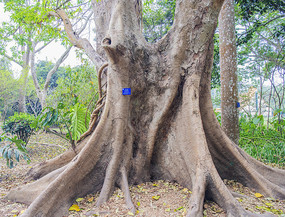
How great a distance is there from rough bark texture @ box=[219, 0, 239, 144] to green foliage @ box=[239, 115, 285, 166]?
32.5 inches

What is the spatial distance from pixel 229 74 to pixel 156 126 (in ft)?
9.26

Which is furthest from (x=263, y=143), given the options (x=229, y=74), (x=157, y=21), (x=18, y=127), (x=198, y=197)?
(x=157, y=21)

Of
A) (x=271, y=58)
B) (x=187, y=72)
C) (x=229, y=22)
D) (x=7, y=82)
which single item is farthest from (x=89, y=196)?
(x=7, y=82)

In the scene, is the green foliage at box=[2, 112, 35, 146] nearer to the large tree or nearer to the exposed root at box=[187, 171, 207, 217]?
the large tree

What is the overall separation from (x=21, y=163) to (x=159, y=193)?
167 inches

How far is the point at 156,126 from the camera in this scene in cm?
349

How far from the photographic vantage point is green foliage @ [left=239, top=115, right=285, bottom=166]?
521 centimetres

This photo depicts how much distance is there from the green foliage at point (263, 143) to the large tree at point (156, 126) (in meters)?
1.72

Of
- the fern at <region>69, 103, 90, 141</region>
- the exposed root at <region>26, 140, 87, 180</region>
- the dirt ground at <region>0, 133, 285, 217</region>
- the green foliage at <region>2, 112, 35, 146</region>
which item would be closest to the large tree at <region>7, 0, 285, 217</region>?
the dirt ground at <region>0, 133, 285, 217</region>

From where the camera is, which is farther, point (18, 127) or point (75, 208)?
point (18, 127)

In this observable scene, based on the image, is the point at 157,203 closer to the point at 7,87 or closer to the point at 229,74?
the point at 229,74

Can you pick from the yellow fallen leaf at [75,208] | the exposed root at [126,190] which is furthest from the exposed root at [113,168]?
the yellow fallen leaf at [75,208]

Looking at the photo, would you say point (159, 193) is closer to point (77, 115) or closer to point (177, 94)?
point (177, 94)

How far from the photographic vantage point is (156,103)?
359 cm
